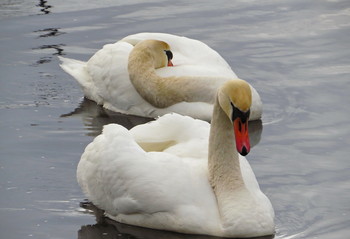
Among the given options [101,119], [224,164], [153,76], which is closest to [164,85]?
[153,76]

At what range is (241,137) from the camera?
9.28 meters

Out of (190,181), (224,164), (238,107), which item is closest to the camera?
(238,107)

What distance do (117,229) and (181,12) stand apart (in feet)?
25.3

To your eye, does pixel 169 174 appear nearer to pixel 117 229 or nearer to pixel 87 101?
pixel 117 229

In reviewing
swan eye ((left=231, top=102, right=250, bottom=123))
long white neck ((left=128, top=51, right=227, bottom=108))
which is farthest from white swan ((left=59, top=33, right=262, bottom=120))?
swan eye ((left=231, top=102, right=250, bottom=123))

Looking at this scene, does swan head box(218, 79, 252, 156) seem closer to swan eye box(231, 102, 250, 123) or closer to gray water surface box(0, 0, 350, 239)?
swan eye box(231, 102, 250, 123)

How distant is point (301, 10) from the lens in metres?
17.1

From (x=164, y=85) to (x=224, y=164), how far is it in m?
3.59

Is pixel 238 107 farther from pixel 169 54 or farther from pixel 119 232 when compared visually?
pixel 169 54

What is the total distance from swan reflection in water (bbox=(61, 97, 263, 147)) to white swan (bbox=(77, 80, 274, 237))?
2.33 m

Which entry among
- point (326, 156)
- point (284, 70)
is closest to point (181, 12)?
point (284, 70)

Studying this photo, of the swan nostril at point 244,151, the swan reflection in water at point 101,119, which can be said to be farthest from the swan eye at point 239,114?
the swan reflection in water at point 101,119

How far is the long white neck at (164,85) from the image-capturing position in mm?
13008

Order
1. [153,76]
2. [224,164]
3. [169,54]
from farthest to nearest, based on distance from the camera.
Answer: [169,54]
[153,76]
[224,164]
